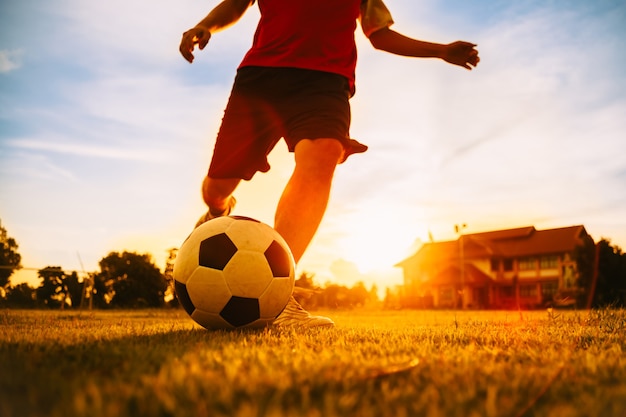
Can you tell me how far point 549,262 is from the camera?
43281 millimetres

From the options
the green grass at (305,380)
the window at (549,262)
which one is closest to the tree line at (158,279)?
the window at (549,262)

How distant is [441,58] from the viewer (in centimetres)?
394

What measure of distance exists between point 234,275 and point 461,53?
251 centimetres

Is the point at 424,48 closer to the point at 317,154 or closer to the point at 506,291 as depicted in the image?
the point at 317,154

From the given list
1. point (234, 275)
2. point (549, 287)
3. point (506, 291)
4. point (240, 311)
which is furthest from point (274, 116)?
point (549, 287)

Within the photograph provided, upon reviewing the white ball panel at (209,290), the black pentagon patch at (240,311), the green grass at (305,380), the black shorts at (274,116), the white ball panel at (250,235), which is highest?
the black shorts at (274,116)

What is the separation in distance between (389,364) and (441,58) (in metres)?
3.06

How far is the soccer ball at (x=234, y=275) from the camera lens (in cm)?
284

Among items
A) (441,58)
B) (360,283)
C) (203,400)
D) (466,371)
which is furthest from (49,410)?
(360,283)

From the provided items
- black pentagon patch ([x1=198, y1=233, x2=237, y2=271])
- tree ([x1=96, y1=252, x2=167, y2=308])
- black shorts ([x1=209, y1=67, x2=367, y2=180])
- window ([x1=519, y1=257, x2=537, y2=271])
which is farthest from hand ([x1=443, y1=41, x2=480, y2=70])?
window ([x1=519, y1=257, x2=537, y2=271])

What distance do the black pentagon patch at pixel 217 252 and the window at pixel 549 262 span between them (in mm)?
45388

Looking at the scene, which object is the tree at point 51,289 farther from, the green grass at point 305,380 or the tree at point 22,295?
the green grass at point 305,380

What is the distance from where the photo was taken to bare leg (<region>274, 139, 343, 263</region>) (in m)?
3.36

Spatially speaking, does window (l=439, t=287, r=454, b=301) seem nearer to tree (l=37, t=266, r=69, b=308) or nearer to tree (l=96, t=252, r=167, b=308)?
tree (l=96, t=252, r=167, b=308)
